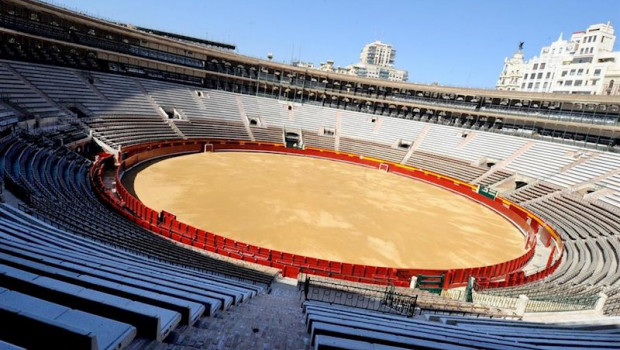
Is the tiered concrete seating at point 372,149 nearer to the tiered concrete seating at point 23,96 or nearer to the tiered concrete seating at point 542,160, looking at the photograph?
the tiered concrete seating at point 542,160

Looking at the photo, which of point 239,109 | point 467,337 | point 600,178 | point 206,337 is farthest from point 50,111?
point 600,178

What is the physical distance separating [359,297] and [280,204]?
536 inches

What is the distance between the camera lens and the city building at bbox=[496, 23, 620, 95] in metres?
74.1

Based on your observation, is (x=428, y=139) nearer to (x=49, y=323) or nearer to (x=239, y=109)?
(x=239, y=109)

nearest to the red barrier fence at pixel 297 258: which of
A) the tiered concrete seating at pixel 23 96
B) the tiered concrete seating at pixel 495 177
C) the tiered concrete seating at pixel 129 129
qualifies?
the tiered concrete seating at pixel 129 129

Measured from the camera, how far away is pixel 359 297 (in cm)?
1589

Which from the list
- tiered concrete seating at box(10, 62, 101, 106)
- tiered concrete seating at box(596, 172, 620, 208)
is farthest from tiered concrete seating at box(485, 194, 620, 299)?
tiered concrete seating at box(10, 62, 101, 106)

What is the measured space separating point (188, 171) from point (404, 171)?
27252mm

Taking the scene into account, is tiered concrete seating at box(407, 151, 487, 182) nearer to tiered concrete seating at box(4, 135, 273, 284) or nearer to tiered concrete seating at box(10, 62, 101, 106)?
tiered concrete seating at box(4, 135, 273, 284)

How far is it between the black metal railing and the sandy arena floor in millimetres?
4108

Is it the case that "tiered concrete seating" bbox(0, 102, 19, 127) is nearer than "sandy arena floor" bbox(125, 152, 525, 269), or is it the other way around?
"sandy arena floor" bbox(125, 152, 525, 269)

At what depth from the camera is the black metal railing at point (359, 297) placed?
14.5 m

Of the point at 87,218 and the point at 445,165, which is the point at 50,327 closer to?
the point at 87,218

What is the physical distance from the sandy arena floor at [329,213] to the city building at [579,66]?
181ft
